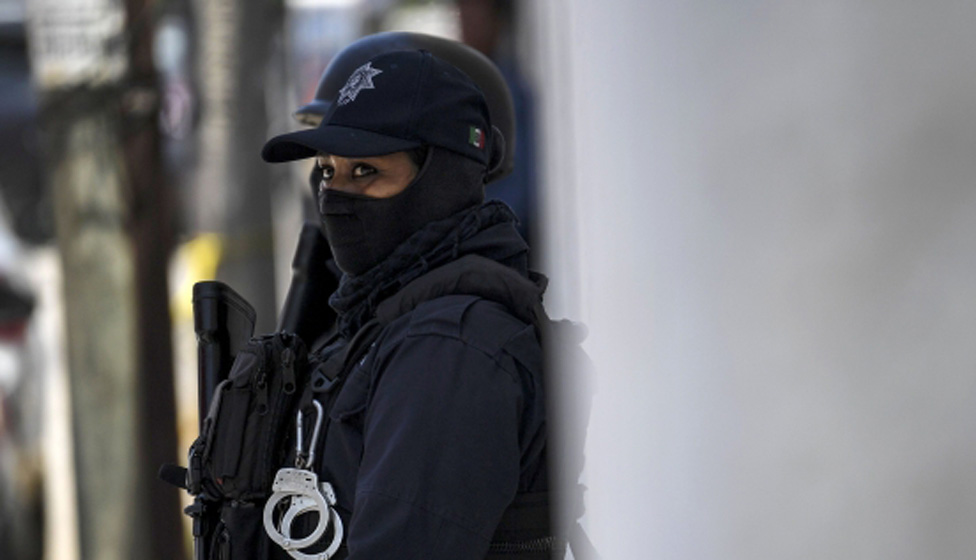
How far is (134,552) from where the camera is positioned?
5562 millimetres

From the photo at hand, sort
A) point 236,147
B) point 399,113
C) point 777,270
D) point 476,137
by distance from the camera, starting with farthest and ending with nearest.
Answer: point 236,147 < point 476,137 < point 399,113 < point 777,270

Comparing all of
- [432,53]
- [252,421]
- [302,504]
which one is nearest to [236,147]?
[432,53]

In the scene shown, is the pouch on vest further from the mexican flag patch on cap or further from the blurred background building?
the blurred background building

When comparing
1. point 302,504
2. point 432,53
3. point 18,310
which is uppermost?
point 432,53

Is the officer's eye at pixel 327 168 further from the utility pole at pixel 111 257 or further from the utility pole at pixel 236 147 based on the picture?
the utility pole at pixel 236 147

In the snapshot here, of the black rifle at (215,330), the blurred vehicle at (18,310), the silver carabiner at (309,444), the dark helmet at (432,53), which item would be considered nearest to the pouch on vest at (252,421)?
the silver carabiner at (309,444)

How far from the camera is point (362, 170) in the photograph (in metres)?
1.92

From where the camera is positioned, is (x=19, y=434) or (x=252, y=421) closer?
(x=252, y=421)

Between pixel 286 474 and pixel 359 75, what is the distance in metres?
0.65

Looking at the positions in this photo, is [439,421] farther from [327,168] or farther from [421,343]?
[327,168]

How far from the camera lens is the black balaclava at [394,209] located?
1.91 m

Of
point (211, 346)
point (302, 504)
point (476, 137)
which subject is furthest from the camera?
point (211, 346)

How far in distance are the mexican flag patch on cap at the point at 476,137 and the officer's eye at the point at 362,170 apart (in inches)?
6.5

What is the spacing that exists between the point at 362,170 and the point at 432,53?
117 centimetres
